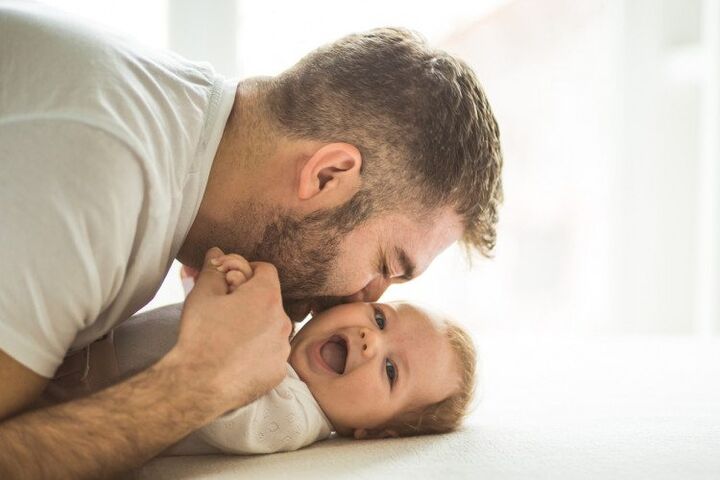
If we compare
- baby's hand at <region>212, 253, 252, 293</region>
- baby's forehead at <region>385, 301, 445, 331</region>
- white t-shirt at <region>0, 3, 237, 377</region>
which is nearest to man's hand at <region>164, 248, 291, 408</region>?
baby's hand at <region>212, 253, 252, 293</region>

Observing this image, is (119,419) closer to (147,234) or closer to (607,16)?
(147,234)

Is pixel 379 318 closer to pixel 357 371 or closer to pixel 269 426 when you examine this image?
pixel 357 371

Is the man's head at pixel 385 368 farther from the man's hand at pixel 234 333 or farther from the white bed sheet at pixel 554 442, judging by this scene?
the man's hand at pixel 234 333

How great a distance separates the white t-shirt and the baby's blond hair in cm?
54

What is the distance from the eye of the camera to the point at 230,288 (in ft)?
4.98

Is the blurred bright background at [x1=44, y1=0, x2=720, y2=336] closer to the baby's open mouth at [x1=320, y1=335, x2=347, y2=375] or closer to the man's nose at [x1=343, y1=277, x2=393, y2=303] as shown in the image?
the man's nose at [x1=343, y1=277, x2=393, y2=303]

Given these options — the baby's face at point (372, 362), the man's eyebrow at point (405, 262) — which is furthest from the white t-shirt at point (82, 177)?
the man's eyebrow at point (405, 262)

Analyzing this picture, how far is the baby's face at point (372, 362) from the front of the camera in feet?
5.31

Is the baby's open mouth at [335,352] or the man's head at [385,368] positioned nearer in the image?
the man's head at [385,368]

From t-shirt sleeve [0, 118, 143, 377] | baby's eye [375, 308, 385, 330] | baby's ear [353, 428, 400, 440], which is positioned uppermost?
t-shirt sleeve [0, 118, 143, 377]

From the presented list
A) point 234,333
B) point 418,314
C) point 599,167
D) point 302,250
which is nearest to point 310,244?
point 302,250

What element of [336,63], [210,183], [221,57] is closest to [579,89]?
[221,57]

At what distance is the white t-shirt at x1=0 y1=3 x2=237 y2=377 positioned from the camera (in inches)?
48.6

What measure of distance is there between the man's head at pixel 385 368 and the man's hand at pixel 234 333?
18cm
